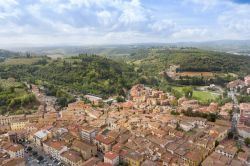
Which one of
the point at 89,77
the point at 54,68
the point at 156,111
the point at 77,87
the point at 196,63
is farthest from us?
the point at 196,63

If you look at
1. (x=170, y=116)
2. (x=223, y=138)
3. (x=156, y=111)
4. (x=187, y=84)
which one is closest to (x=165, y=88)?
(x=187, y=84)

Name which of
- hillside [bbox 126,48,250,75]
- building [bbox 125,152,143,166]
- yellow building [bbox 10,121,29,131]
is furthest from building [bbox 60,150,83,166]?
hillside [bbox 126,48,250,75]

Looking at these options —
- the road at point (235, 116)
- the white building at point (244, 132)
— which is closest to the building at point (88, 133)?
the road at point (235, 116)

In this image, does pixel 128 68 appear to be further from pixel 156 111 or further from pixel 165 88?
pixel 156 111

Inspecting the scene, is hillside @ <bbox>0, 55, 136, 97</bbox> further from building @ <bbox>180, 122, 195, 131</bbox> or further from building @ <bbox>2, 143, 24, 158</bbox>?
building @ <bbox>180, 122, 195, 131</bbox>

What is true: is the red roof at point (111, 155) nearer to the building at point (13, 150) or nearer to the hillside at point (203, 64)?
the building at point (13, 150)

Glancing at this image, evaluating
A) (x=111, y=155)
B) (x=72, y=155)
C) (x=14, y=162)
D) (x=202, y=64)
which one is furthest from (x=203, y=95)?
(x=14, y=162)

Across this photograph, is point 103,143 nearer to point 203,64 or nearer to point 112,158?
point 112,158
